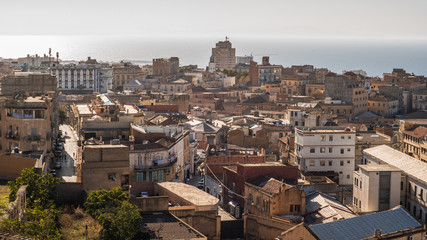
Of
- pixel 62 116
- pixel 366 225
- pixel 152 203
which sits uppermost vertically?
pixel 62 116

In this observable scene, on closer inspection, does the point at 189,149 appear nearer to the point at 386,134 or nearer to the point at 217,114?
the point at 386,134

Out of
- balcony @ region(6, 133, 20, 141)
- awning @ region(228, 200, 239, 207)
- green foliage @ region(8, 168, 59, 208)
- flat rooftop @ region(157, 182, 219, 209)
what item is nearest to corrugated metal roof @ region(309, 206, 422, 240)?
flat rooftop @ region(157, 182, 219, 209)

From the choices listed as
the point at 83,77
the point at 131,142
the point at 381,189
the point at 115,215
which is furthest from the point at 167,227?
the point at 83,77

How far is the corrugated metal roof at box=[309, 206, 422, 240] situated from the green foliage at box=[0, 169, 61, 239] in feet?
35.5

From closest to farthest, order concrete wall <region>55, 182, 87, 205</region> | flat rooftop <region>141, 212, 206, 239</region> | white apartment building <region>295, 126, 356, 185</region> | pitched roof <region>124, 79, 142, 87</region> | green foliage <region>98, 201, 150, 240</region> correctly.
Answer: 1. green foliage <region>98, 201, 150, 240</region>
2. flat rooftop <region>141, 212, 206, 239</region>
3. concrete wall <region>55, 182, 87, 205</region>
4. white apartment building <region>295, 126, 356, 185</region>
5. pitched roof <region>124, 79, 142, 87</region>

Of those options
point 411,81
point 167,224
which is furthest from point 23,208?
point 411,81

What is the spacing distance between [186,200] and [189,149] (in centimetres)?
1355

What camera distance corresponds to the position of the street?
35647 mm

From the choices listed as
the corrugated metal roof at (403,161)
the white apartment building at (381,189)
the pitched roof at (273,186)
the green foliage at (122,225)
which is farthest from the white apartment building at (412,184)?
the green foliage at (122,225)

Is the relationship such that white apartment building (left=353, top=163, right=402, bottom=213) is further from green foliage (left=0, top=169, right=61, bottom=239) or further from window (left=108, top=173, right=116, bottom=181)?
green foliage (left=0, top=169, right=61, bottom=239)

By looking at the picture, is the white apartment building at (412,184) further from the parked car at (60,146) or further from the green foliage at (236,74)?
the green foliage at (236,74)

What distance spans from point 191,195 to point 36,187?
26.0 ft

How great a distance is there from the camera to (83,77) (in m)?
94.7

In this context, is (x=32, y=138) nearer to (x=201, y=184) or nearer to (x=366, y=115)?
(x=201, y=184)
